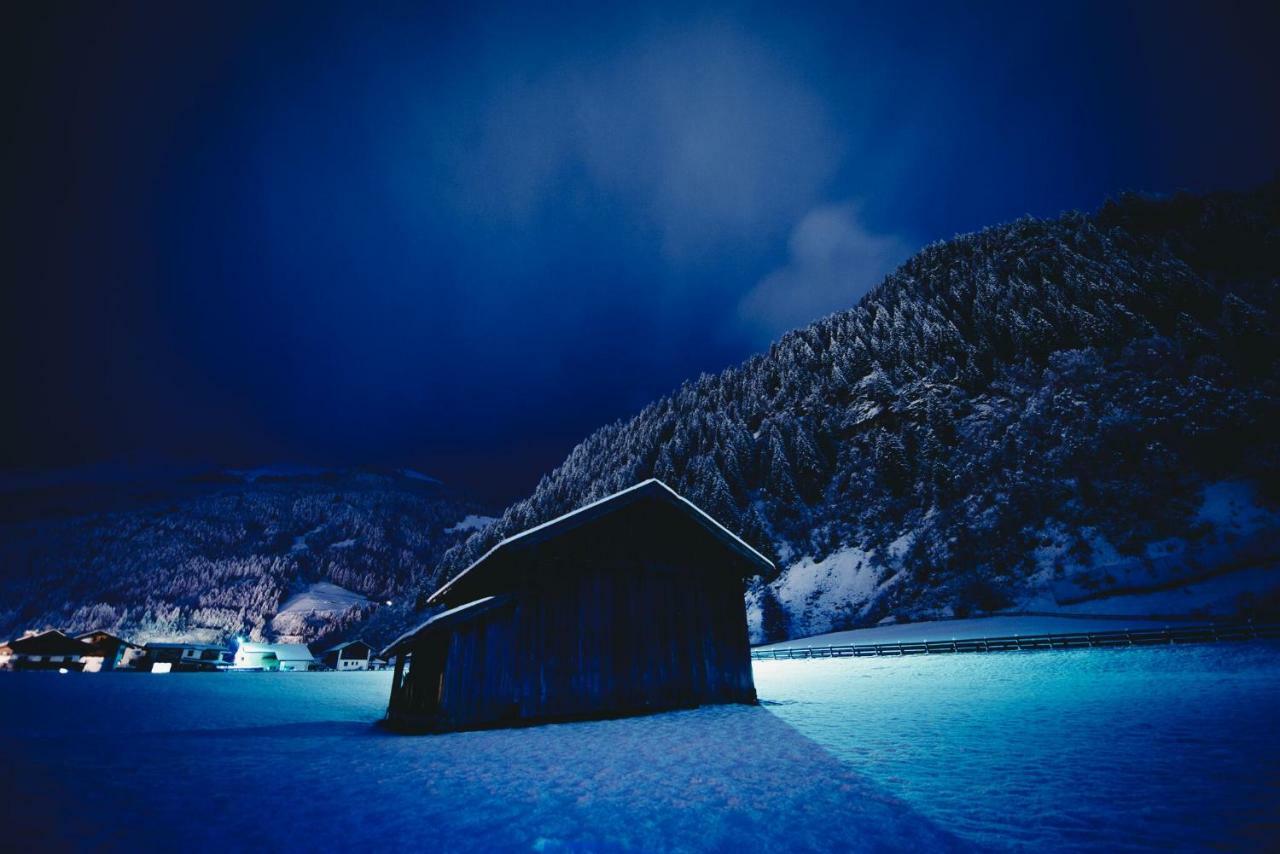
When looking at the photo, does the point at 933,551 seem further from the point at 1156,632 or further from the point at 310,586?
Answer: the point at 310,586

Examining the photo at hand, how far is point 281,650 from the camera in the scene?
226 ft

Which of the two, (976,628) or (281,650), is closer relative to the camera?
(976,628)

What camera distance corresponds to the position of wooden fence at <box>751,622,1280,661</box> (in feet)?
63.6

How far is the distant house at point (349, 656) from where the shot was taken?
71.4 meters

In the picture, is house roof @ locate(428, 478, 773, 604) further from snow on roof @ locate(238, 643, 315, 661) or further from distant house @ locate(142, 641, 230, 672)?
snow on roof @ locate(238, 643, 315, 661)

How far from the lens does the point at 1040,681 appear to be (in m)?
16.0

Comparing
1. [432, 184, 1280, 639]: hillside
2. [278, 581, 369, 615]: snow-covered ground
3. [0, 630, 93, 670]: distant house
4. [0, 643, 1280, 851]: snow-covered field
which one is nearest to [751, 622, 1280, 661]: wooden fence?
[432, 184, 1280, 639]: hillside

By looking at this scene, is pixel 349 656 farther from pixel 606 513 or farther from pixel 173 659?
pixel 606 513

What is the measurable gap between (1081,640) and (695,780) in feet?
88.4

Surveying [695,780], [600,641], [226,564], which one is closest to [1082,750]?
[695,780]

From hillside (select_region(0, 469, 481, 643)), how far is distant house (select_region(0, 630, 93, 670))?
107 ft

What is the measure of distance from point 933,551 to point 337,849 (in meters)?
47.7

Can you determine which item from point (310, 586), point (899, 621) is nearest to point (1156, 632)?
point (899, 621)

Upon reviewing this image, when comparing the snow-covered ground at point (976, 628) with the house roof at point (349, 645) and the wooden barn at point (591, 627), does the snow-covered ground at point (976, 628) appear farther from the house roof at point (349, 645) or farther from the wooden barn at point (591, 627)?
the house roof at point (349, 645)
